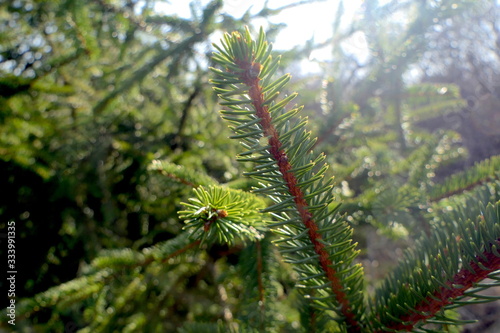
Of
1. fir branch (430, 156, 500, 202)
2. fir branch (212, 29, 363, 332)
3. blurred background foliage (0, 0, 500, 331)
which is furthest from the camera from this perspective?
blurred background foliage (0, 0, 500, 331)

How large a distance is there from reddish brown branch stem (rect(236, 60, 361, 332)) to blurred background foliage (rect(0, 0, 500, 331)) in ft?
1.04

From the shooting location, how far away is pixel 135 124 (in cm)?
115

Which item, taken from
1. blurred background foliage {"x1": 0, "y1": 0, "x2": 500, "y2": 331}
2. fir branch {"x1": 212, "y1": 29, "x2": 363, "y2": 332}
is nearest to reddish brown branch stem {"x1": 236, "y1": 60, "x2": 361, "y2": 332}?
fir branch {"x1": 212, "y1": 29, "x2": 363, "y2": 332}

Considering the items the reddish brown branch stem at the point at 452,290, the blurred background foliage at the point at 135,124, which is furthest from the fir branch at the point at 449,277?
the blurred background foliage at the point at 135,124

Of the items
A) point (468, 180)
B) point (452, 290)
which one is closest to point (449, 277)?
point (452, 290)

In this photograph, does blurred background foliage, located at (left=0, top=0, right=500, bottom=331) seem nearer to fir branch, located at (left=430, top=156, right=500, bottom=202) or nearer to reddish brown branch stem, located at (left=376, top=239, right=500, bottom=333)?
fir branch, located at (left=430, top=156, right=500, bottom=202)

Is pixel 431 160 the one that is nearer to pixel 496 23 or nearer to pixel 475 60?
pixel 475 60

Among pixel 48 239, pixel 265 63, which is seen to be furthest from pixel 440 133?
pixel 48 239

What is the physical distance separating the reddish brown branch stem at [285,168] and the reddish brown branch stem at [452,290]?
80 mm

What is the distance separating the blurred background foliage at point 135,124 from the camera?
86cm

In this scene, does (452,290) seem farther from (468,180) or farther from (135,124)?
(135,124)

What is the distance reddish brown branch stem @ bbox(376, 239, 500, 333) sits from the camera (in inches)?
12.7

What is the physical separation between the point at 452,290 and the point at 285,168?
0.22 m

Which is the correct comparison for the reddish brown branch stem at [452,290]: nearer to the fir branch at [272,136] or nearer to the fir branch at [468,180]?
the fir branch at [272,136]
